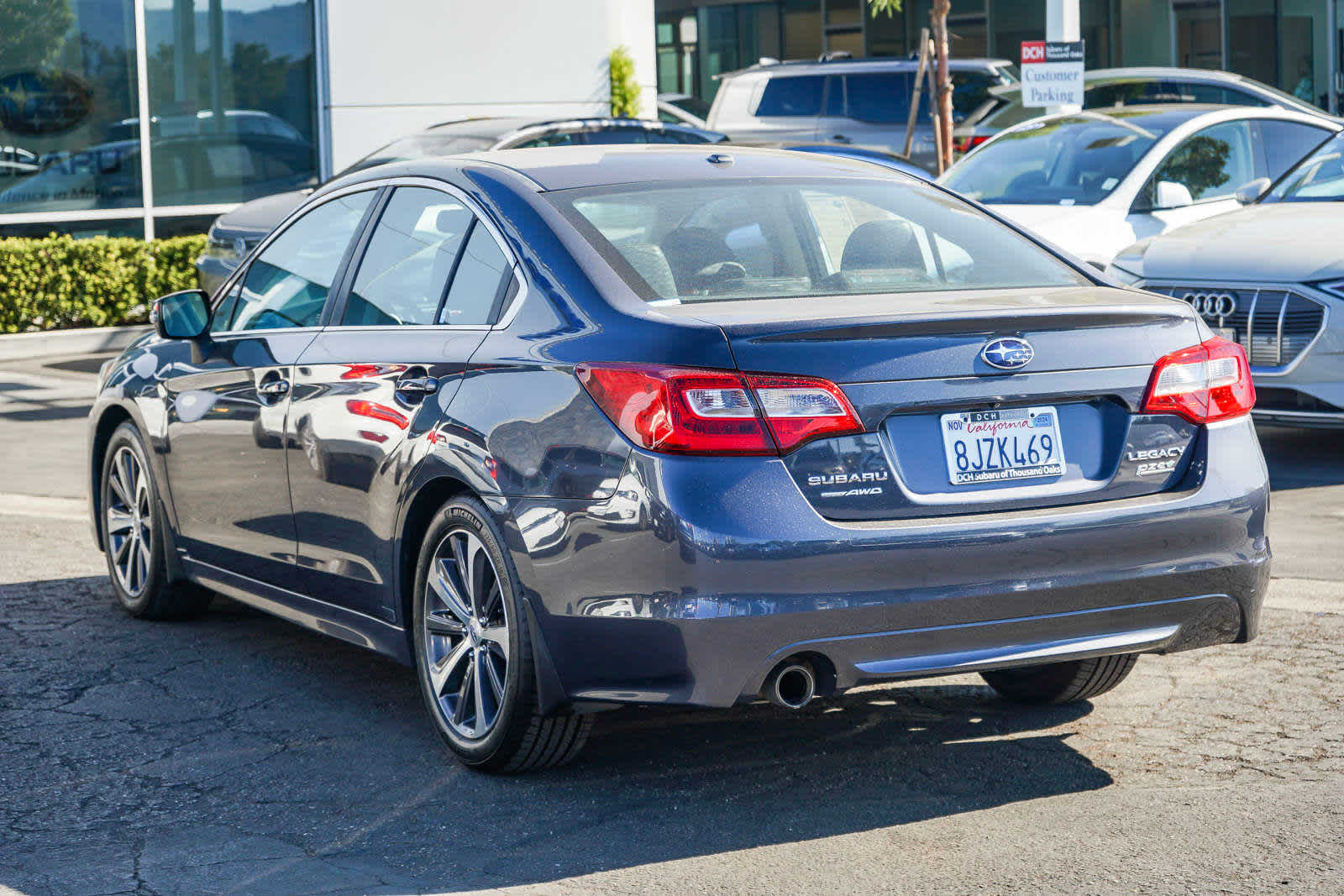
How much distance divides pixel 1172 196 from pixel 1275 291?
2414 millimetres

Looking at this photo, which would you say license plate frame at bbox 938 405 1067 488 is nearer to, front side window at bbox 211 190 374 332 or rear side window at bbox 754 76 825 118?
front side window at bbox 211 190 374 332

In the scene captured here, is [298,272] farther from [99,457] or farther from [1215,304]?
[1215,304]

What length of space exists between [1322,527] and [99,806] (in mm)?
5243

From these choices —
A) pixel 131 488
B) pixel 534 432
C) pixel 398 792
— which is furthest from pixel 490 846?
pixel 131 488

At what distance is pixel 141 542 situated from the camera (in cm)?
682

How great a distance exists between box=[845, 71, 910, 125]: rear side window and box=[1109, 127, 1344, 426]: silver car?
13.7m

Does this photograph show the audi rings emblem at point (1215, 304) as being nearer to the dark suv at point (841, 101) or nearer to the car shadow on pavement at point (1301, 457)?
the car shadow on pavement at point (1301, 457)

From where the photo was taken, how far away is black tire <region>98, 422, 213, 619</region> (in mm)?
6625

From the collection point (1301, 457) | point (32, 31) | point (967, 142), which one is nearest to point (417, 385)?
point (1301, 457)

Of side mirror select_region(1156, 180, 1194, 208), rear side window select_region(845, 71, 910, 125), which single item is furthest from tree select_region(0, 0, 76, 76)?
side mirror select_region(1156, 180, 1194, 208)

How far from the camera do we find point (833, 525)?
4.21m

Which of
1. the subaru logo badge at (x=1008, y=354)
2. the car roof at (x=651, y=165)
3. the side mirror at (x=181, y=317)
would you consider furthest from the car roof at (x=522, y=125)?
the subaru logo badge at (x=1008, y=354)

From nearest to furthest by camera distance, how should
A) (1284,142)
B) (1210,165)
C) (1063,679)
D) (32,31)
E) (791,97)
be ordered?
(1063,679) < (1210,165) < (1284,142) < (32,31) < (791,97)

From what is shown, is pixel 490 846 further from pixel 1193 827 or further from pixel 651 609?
pixel 1193 827
